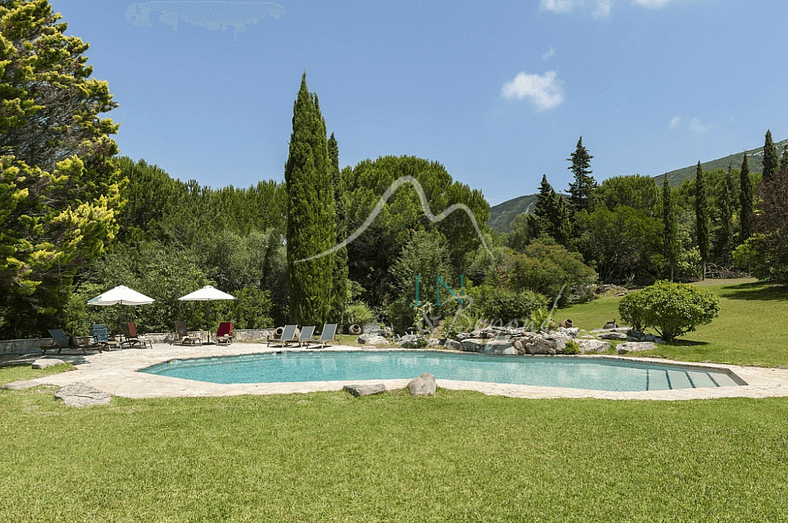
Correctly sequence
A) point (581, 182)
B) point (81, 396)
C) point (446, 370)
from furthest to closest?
1. point (581, 182)
2. point (446, 370)
3. point (81, 396)

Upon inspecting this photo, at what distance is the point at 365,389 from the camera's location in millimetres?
6824

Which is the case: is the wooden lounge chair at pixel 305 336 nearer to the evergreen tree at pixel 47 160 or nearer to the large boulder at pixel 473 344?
the large boulder at pixel 473 344

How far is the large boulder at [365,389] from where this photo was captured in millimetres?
6734

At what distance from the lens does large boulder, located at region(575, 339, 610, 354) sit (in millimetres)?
12656

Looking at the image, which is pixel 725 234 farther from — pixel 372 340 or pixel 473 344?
pixel 372 340

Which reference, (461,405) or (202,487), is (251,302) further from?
(202,487)

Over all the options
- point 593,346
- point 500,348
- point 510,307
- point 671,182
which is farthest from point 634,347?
point 671,182

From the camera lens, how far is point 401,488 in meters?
3.41

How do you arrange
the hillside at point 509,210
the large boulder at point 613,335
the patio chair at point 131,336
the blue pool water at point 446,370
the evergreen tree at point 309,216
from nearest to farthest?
the blue pool water at point 446,370 → the large boulder at point 613,335 → the patio chair at point 131,336 → the evergreen tree at point 309,216 → the hillside at point 509,210

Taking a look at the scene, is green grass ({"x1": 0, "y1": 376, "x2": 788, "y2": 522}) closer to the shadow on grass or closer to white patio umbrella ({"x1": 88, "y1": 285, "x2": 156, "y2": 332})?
white patio umbrella ({"x1": 88, "y1": 285, "x2": 156, "y2": 332})

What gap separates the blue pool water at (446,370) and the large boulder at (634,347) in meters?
0.80

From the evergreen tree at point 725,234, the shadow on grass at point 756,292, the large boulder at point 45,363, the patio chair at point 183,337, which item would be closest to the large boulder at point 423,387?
the large boulder at point 45,363

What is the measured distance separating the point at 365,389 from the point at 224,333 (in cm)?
1103

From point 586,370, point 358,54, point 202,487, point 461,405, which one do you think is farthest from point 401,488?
point 358,54
